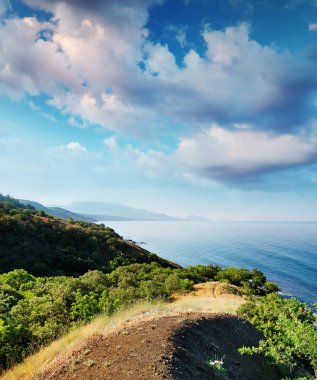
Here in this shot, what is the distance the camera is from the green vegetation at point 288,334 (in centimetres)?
1047

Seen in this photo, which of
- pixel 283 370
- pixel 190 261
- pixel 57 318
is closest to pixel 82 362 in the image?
pixel 57 318

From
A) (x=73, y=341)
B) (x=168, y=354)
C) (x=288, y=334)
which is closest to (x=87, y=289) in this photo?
(x=73, y=341)

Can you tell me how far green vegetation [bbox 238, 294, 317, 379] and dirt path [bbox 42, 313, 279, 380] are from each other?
2.79 ft

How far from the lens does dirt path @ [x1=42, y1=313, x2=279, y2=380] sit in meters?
8.92

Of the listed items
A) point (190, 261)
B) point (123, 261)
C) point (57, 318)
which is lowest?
point (190, 261)

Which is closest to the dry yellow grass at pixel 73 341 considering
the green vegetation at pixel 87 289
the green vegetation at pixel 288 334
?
the green vegetation at pixel 87 289

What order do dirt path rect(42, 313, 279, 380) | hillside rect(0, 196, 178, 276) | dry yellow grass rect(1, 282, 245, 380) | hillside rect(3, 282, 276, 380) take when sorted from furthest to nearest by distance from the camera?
1. hillside rect(0, 196, 178, 276)
2. dry yellow grass rect(1, 282, 245, 380)
3. hillside rect(3, 282, 276, 380)
4. dirt path rect(42, 313, 279, 380)

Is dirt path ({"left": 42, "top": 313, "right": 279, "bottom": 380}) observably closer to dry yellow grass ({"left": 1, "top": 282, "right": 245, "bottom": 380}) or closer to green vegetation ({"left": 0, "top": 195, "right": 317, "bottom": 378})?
dry yellow grass ({"left": 1, "top": 282, "right": 245, "bottom": 380})

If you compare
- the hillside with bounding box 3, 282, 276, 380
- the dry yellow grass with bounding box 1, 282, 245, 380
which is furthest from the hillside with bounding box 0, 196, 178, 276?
the hillside with bounding box 3, 282, 276, 380

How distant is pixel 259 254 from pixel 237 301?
101793 millimetres

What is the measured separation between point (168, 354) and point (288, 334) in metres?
4.71

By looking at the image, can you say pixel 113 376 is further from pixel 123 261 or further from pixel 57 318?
pixel 123 261

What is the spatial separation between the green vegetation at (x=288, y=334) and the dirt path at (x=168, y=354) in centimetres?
85

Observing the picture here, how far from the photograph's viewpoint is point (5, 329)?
12203 mm
